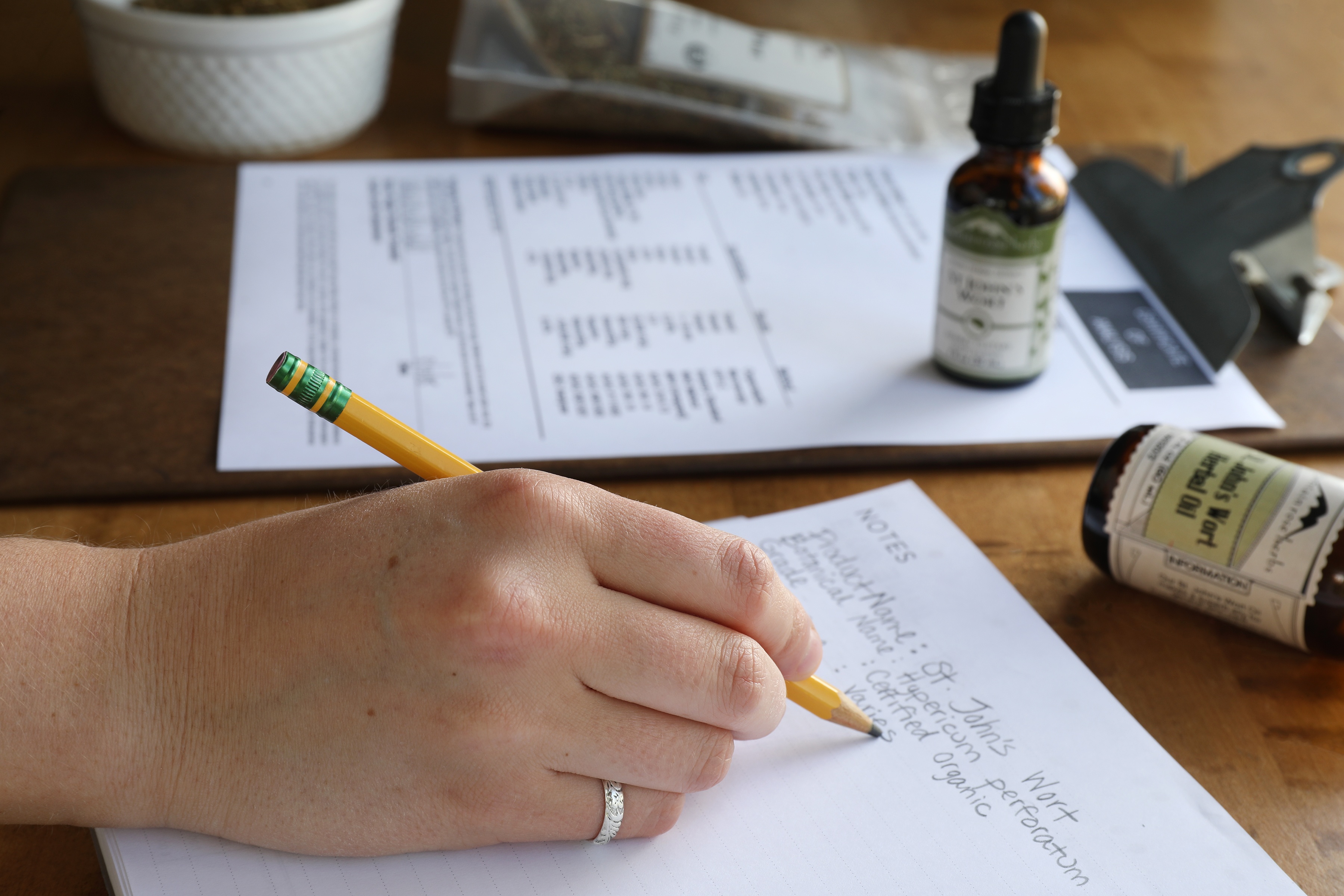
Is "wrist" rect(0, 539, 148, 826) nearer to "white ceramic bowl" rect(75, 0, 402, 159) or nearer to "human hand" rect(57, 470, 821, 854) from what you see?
"human hand" rect(57, 470, 821, 854)

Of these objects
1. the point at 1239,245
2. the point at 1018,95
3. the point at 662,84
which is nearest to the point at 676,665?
the point at 1018,95

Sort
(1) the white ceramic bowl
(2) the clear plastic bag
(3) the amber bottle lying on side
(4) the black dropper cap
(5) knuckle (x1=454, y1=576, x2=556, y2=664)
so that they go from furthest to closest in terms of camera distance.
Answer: (2) the clear plastic bag < (1) the white ceramic bowl < (4) the black dropper cap < (3) the amber bottle lying on side < (5) knuckle (x1=454, y1=576, x2=556, y2=664)

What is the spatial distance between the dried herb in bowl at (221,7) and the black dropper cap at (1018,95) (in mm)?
675

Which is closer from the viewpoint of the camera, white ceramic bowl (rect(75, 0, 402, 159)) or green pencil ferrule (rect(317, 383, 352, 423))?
green pencil ferrule (rect(317, 383, 352, 423))

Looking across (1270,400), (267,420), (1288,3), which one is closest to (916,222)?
(1270,400)

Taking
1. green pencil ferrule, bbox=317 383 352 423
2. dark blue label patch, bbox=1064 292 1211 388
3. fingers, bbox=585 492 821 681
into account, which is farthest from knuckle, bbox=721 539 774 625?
dark blue label patch, bbox=1064 292 1211 388

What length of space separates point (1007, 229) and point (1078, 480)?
0.53ft

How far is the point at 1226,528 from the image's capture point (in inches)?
23.0

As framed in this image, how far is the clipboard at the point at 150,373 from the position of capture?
2.36ft

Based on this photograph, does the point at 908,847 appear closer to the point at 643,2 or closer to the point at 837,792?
the point at 837,792

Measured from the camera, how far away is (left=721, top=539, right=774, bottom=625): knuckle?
0.49 meters

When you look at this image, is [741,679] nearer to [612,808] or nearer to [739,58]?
[612,808]

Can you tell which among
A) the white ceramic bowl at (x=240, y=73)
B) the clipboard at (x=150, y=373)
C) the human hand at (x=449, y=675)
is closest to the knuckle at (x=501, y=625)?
the human hand at (x=449, y=675)

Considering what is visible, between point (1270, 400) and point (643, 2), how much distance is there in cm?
71
